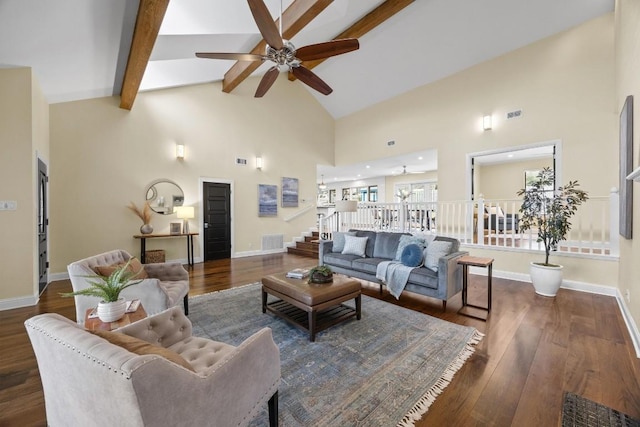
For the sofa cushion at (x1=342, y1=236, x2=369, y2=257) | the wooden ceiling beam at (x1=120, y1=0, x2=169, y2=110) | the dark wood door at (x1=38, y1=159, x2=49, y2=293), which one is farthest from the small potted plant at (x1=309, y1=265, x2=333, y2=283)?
the dark wood door at (x1=38, y1=159, x2=49, y2=293)

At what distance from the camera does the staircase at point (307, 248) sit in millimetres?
6879

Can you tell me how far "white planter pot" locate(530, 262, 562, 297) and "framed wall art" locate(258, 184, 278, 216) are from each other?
5.83 meters

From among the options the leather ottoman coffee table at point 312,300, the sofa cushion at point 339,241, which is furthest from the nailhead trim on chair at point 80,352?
the sofa cushion at point 339,241

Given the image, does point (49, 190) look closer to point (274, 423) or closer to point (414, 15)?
point (274, 423)

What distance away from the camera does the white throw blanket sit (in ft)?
11.3

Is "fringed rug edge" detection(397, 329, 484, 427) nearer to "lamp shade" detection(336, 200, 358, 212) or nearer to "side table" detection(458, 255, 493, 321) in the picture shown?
"side table" detection(458, 255, 493, 321)

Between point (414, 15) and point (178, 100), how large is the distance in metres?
5.29

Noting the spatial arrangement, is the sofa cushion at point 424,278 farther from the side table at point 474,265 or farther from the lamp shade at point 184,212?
the lamp shade at point 184,212

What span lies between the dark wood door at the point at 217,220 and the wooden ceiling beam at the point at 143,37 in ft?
8.54

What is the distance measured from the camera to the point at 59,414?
3.56 ft

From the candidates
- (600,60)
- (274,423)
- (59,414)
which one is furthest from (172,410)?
(600,60)

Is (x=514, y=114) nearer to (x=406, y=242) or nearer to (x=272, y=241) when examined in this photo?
(x=406, y=242)

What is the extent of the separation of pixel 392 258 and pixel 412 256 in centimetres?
62

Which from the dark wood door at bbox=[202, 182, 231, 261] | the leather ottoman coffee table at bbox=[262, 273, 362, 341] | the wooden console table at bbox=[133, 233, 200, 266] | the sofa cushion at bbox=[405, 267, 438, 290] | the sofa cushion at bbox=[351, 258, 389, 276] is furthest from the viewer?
the dark wood door at bbox=[202, 182, 231, 261]
